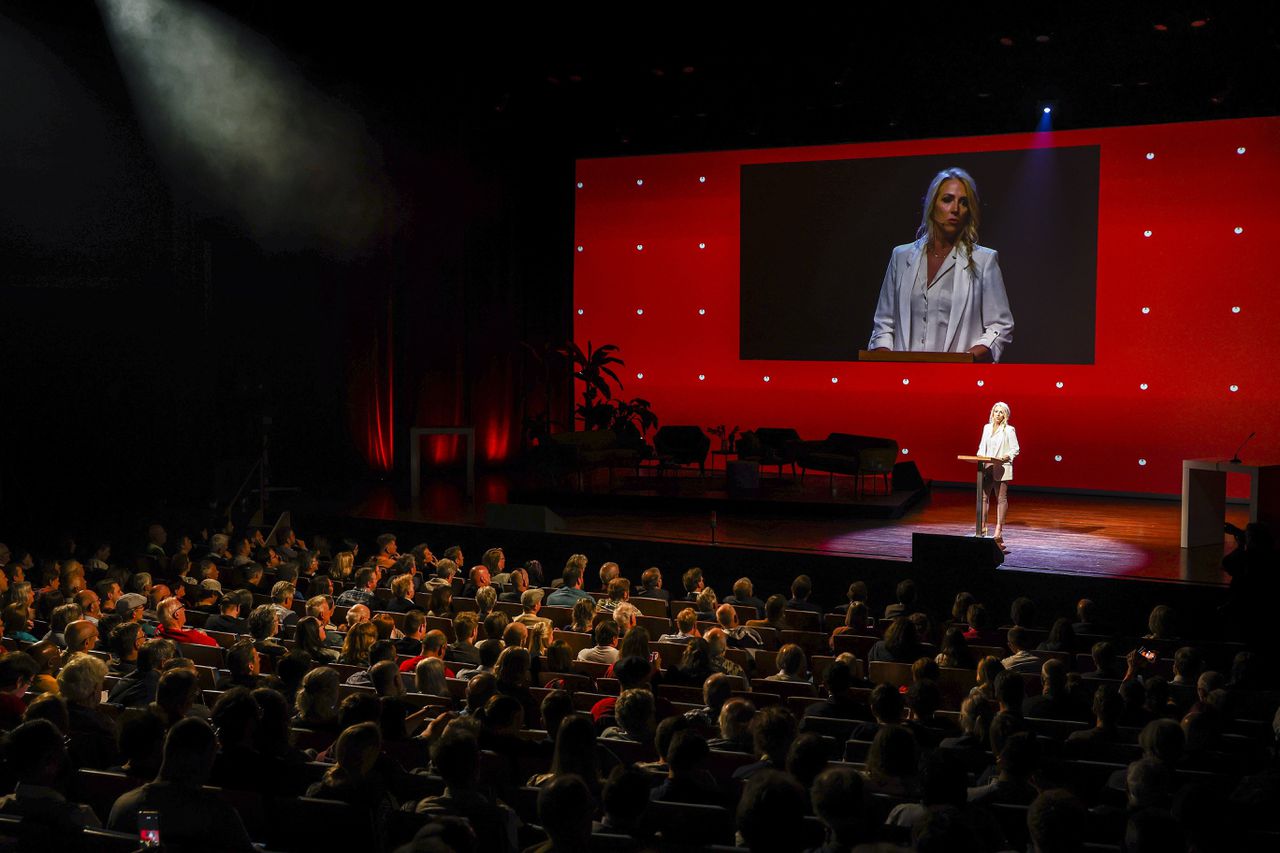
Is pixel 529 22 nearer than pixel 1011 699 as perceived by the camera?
No

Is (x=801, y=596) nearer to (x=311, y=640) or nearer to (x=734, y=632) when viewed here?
(x=734, y=632)

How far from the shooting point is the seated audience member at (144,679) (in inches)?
196

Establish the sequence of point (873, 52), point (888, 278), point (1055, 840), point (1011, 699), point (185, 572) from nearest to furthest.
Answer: point (1055, 840) < point (1011, 699) < point (185, 572) < point (873, 52) < point (888, 278)

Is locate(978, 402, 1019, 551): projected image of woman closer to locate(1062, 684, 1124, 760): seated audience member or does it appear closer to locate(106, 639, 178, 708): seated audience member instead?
locate(1062, 684, 1124, 760): seated audience member

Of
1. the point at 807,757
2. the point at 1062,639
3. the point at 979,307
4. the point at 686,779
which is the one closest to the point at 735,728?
the point at 686,779

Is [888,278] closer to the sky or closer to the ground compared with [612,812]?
closer to the sky

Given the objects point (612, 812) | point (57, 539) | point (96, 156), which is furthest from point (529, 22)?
point (612, 812)

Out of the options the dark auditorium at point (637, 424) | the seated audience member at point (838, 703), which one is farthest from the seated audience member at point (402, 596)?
the seated audience member at point (838, 703)

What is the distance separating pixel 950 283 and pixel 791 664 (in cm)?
907

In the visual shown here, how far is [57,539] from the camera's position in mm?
10828

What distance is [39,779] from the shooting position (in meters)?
3.36

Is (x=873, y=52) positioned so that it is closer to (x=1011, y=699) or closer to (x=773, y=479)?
(x=773, y=479)

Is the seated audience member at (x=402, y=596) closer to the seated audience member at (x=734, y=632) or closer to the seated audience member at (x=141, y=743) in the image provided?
the seated audience member at (x=734, y=632)

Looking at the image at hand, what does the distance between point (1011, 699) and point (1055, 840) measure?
68.8 inches
